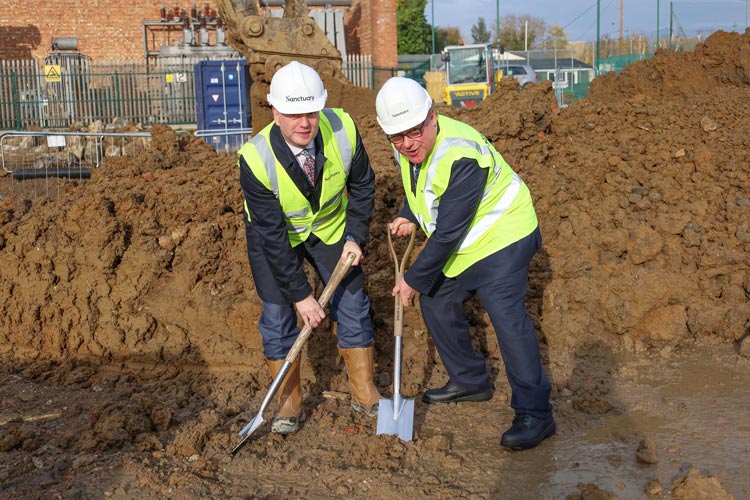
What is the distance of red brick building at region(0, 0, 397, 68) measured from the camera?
2636 centimetres

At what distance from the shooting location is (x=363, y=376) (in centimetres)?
469

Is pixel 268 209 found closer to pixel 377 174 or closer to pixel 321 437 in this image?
pixel 321 437

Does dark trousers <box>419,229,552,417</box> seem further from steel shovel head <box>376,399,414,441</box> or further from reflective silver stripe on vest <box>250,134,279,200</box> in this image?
reflective silver stripe on vest <box>250,134,279,200</box>

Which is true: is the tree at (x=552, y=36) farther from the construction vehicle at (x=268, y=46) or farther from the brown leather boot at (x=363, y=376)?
the brown leather boot at (x=363, y=376)

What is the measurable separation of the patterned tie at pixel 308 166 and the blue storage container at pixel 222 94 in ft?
42.9

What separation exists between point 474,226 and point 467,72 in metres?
20.0

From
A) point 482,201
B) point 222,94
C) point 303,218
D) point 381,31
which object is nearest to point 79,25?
point 381,31

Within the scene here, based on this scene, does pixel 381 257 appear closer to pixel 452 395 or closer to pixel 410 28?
pixel 452 395

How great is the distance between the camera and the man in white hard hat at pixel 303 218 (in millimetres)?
4070

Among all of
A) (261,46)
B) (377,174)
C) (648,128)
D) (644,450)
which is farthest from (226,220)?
(261,46)

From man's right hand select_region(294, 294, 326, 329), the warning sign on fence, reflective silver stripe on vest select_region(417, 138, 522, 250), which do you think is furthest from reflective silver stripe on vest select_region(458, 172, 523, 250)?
the warning sign on fence

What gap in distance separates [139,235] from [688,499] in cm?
447

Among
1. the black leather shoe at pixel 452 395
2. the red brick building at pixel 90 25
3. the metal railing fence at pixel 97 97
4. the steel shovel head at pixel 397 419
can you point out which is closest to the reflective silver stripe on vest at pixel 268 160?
the steel shovel head at pixel 397 419

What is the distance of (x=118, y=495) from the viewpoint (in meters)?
3.74
